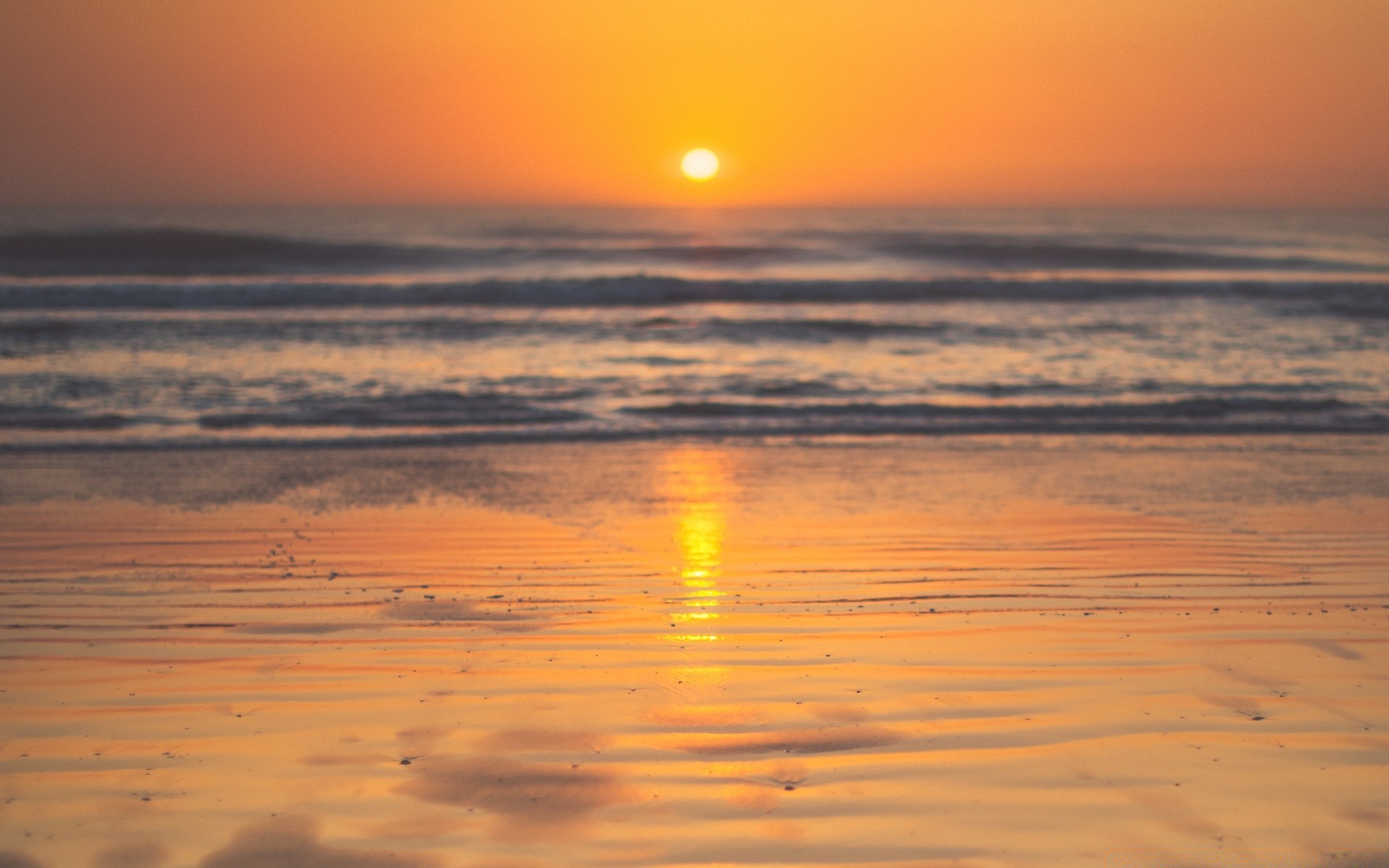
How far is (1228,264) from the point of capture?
2839 centimetres

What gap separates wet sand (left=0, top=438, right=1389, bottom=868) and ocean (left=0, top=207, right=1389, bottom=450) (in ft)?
9.01

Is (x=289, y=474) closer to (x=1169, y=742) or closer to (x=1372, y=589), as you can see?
(x=1169, y=742)

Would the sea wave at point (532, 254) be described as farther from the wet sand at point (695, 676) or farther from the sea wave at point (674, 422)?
the wet sand at point (695, 676)

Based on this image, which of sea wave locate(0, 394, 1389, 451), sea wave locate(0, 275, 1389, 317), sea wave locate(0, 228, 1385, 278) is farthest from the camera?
sea wave locate(0, 228, 1385, 278)

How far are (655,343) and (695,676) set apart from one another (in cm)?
1118

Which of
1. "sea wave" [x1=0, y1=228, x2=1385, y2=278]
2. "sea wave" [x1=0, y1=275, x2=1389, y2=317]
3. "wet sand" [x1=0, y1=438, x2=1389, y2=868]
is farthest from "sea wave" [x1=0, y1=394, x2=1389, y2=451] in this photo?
"sea wave" [x1=0, y1=228, x2=1385, y2=278]

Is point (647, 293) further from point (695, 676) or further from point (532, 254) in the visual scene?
point (695, 676)

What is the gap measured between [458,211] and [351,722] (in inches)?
2575

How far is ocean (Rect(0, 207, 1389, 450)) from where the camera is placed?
29.9 ft

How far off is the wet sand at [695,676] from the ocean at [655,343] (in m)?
2.75

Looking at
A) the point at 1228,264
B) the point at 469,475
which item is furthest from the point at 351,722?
the point at 1228,264

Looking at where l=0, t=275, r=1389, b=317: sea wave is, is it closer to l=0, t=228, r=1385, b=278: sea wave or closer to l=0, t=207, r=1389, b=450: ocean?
l=0, t=207, r=1389, b=450: ocean

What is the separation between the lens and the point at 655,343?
14.5 m

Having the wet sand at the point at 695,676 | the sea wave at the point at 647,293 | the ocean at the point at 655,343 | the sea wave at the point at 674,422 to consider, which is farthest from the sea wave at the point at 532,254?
the wet sand at the point at 695,676
